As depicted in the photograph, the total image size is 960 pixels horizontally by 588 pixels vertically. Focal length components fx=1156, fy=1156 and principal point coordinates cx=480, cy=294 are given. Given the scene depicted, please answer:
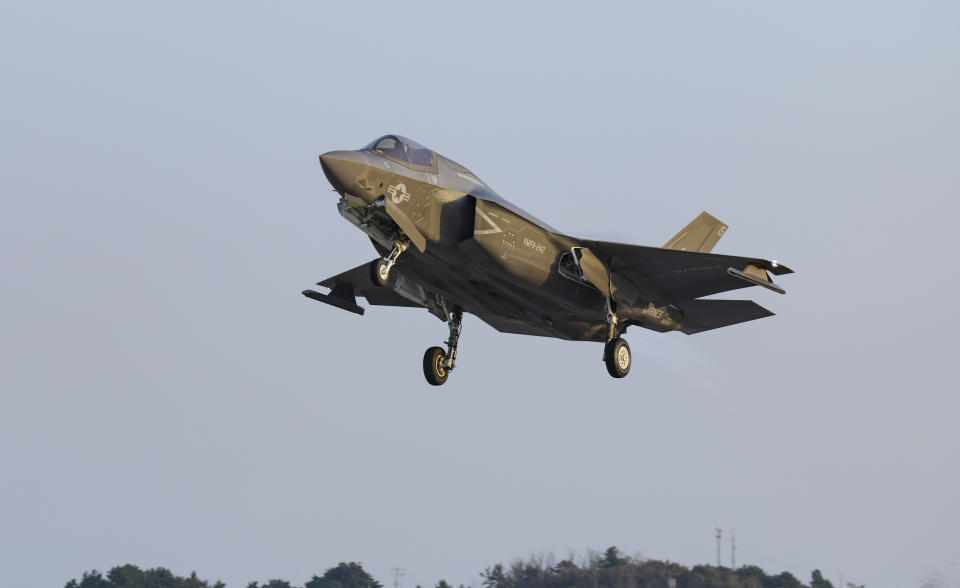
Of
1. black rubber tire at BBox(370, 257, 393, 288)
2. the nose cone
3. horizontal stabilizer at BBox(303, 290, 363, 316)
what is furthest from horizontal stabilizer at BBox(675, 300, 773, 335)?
the nose cone

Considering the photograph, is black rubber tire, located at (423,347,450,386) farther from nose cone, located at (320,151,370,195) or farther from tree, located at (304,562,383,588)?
tree, located at (304,562,383,588)

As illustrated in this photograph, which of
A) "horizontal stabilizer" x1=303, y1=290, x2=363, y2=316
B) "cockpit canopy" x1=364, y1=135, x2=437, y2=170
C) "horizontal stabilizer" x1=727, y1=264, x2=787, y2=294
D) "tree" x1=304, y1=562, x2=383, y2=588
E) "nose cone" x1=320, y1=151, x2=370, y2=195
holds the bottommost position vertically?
"tree" x1=304, y1=562, x2=383, y2=588

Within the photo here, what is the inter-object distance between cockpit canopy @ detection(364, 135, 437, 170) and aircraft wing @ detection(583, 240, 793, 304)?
383 centimetres

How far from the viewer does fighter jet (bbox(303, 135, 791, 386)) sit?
71.6ft

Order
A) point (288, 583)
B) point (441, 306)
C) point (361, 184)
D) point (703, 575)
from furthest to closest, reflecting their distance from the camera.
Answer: point (288, 583) → point (703, 575) → point (441, 306) → point (361, 184)

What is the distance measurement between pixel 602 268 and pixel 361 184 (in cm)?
582

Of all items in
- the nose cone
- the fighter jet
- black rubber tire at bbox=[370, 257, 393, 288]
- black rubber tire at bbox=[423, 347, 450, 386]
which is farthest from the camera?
black rubber tire at bbox=[423, 347, 450, 386]

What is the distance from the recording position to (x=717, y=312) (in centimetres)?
2658

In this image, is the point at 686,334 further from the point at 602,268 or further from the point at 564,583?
the point at 564,583

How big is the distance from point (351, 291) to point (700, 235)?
8668 millimetres

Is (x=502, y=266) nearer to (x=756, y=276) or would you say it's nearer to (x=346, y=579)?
(x=756, y=276)

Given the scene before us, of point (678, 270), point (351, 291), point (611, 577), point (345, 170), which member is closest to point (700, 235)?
point (678, 270)

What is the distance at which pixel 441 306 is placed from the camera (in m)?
26.4

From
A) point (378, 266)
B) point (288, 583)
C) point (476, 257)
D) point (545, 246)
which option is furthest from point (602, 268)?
point (288, 583)
